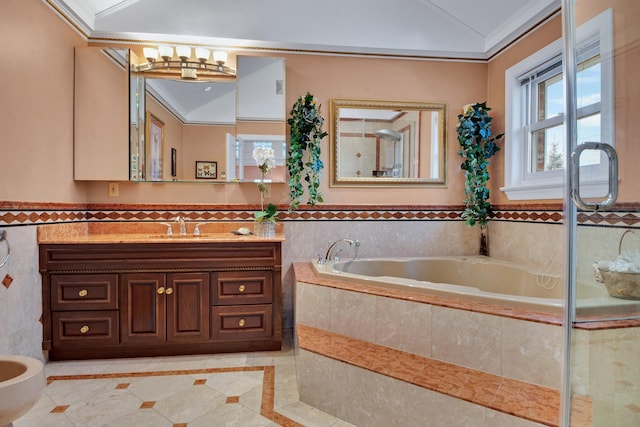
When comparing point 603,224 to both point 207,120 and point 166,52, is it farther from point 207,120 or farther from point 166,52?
point 166,52

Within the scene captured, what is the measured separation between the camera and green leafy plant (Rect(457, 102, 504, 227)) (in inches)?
120

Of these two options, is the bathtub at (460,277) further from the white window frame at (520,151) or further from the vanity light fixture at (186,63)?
the vanity light fixture at (186,63)

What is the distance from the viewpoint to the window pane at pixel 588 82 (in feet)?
4.11

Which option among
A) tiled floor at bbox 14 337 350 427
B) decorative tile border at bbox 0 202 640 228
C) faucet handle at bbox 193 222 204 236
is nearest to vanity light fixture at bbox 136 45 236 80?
decorative tile border at bbox 0 202 640 228

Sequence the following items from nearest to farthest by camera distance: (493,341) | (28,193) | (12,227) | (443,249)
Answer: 1. (493,341)
2. (12,227)
3. (28,193)
4. (443,249)

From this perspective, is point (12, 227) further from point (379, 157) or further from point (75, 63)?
point (379, 157)

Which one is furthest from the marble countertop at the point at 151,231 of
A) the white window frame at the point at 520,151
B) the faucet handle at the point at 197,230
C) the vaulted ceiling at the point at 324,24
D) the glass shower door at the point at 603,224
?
the white window frame at the point at 520,151

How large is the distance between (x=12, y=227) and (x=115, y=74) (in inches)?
56.0

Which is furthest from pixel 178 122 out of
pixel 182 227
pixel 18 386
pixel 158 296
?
pixel 18 386

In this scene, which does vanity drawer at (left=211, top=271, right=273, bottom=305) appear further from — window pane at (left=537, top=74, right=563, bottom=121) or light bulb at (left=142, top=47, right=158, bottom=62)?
window pane at (left=537, top=74, right=563, bottom=121)

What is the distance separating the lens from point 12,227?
2080mm

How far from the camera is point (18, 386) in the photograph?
3.86ft

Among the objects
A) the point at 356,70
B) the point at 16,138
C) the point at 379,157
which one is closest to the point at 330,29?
the point at 356,70

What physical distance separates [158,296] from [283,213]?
1166 millimetres
